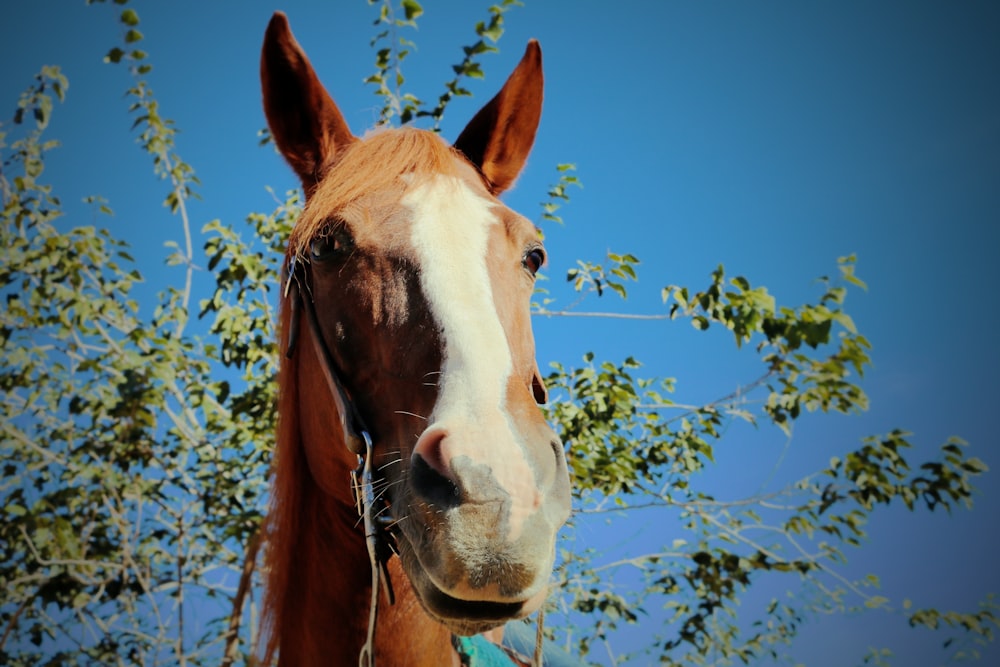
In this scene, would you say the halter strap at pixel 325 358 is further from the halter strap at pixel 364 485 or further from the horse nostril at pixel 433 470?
the horse nostril at pixel 433 470

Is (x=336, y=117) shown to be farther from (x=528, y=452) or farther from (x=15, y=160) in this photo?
(x=15, y=160)

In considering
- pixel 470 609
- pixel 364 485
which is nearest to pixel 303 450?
pixel 364 485

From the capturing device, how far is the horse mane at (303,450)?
64.4 inches

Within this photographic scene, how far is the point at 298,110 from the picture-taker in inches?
77.0

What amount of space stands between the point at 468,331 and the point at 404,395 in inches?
8.4

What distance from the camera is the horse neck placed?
62.4 inches

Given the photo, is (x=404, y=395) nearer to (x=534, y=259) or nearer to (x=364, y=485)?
(x=364, y=485)

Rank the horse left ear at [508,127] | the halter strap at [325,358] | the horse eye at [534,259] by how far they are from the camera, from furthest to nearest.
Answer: the horse left ear at [508,127] < the horse eye at [534,259] < the halter strap at [325,358]

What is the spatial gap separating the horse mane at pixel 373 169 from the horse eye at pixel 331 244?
3 centimetres

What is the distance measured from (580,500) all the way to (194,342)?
3.18m

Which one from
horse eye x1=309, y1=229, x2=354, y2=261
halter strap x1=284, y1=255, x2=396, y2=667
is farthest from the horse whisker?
horse eye x1=309, y1=229, x2=354, y2=261

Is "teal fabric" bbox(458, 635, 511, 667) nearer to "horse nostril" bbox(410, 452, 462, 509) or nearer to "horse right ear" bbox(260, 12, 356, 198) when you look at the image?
"horse nostril" bbox(410, 452, 462, 509)

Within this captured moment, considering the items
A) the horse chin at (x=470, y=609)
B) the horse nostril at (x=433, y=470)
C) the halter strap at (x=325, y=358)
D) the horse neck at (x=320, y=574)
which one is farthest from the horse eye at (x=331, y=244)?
the horse chin at (x=470, y=609)

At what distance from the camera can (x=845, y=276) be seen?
3.93m
